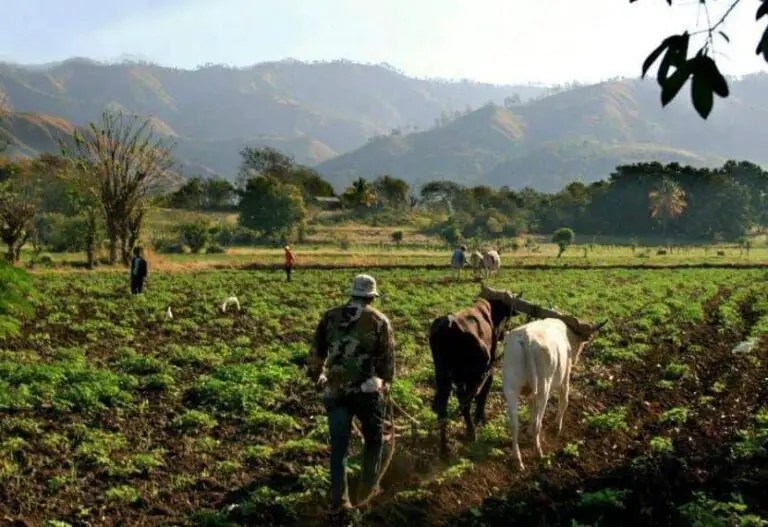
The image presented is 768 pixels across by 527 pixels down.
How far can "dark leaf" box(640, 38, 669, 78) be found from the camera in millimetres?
3689

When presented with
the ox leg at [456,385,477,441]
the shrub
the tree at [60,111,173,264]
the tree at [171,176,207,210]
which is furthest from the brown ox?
the tree at [171,176,207,210]

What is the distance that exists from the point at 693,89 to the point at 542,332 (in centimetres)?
640

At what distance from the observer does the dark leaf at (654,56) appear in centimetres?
369

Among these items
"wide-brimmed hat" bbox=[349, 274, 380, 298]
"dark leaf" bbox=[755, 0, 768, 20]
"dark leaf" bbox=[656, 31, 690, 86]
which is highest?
"dark leaf" bbox=[755, 0, 768, 20]

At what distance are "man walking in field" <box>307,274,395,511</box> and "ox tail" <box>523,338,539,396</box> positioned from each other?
224 centimetres

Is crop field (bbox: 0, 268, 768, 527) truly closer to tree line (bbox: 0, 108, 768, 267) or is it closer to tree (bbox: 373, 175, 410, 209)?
tree line (bbox: 0, 108, 768, 267)

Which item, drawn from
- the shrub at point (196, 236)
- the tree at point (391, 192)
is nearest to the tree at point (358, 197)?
the tree at point (391, 192)

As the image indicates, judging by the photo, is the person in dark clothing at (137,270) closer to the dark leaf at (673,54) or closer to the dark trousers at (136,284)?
the dark trousers at (136,284)

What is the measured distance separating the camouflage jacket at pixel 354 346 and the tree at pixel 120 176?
1465 inches

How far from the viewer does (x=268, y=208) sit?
74.8 meters

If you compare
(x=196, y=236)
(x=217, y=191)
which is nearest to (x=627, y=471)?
(x=196, y=236)

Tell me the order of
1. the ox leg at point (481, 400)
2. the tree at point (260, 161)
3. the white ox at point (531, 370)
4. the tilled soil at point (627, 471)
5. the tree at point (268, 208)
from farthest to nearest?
1. the tree at point (260, 161)
2. the tree at point (268, 208)
3. the ox leg at point (481, 400)
4. the white ox at point (531, 370)
5. the tilled soil at point (627, 471)

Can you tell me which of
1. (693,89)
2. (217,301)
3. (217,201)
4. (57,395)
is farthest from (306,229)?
(693,89)

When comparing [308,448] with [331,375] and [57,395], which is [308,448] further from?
[57,395]
